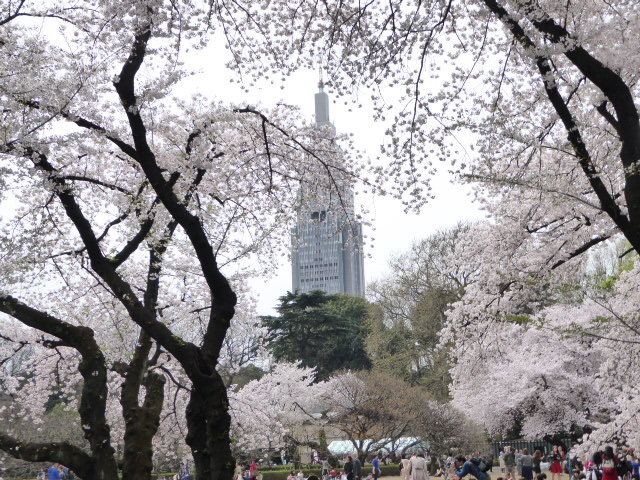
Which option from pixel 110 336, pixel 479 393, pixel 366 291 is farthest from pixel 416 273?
pixel 110 336

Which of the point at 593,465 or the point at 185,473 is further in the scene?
the point at 185,473

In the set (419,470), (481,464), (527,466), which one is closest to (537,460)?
(527,466)

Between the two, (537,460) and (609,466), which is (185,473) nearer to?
(537,460)

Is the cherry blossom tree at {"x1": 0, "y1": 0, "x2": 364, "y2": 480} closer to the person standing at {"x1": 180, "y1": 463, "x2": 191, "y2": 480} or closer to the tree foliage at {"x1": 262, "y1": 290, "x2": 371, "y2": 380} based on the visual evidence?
the person standing at {"x1": 180, "y1": 463, "x2": 191, "y2": 480}

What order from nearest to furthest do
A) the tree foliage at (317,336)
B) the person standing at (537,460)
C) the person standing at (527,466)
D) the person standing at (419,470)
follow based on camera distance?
the person standing at (419,470), the person standing at (527,466), the person standing at (537,460), the tree foliage at (317,336)

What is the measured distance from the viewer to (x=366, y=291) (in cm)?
3525

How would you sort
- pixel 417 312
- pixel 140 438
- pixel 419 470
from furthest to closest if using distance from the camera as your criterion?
pixel 417 312 → pixel 419 470 → pixel 140 438

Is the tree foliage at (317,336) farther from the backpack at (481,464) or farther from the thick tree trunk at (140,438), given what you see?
the thick tree trunk at (140,438)

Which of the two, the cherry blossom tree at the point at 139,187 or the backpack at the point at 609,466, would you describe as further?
the backpack at the point at 609,466

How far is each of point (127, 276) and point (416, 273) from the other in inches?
811

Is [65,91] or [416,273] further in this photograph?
[416,273]

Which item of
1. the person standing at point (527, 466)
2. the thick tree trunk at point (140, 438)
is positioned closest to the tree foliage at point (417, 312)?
the person standing at point (527, 466)

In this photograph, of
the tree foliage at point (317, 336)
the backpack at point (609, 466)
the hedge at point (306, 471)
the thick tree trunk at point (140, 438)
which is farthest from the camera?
the tree foliage at point (317, 336)

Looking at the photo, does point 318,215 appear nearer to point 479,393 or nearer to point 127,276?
point 127,276
